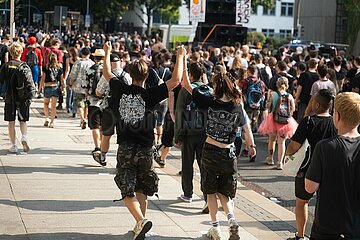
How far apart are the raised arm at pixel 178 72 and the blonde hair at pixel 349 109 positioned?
2.54 meters

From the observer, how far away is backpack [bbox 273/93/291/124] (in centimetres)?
1206

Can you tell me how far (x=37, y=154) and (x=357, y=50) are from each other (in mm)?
37094

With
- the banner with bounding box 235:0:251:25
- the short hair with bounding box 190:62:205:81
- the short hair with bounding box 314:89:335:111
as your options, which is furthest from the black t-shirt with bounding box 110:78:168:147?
the banner with bounding box 235:0:251:25

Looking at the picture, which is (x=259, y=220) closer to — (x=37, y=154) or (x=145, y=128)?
(x=145, y=128)

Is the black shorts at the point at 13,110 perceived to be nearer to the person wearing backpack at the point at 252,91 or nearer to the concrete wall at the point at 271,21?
the person wearing backpack at the point at 252,91

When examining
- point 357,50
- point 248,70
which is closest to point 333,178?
point 248,70

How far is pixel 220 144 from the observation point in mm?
7195

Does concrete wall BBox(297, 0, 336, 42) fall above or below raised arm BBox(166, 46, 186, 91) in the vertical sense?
above

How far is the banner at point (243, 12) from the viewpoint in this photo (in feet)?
83.1

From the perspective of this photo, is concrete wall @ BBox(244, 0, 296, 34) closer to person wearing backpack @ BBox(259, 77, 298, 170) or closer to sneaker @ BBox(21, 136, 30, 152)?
person wearing backpack @ BBox(259, 77, 298, 170)

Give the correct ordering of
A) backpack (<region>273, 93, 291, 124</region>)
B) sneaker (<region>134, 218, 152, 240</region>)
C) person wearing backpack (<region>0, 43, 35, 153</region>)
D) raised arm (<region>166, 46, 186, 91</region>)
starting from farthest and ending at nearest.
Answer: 1. backpack (<region>273, 93, 291, 124</region>)
2. person wearing backpack (<region>0, 43, 35, 153</region>)
3. raised arm (<region>166, 46, 186, 91</region>)
4. sneaker (<region>134, 218, 152, 240</region>)

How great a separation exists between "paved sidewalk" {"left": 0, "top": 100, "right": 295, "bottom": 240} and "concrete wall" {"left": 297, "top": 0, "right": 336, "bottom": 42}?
1568 inches

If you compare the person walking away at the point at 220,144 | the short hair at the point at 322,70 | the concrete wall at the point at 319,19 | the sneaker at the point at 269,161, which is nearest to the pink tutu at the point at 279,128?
the sneaker at the point at 269,161

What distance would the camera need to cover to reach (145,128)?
7051 millimetres
